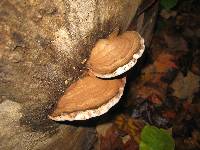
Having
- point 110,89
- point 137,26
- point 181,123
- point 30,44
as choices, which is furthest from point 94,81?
point 181,123

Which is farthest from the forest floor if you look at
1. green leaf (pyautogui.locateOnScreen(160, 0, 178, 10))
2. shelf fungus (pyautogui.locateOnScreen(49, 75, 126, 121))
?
shelf fungus (pyautogui.locateOnScreen(49, 75, 126, 121))

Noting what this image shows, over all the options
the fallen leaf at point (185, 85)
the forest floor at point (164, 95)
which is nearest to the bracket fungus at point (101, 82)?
the forest floor at point (164, 95)

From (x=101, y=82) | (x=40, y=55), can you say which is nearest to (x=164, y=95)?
(x=101, y=82)

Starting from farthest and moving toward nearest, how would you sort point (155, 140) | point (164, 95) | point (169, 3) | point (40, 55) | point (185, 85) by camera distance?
point (169, 3)
point (185, 85)
point (164, 95)
point (155, 140)
point (40, 55)

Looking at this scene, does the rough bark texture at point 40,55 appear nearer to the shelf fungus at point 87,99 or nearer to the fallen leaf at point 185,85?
the shelf fungus at point 87,99

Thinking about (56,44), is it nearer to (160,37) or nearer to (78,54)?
(78,54)

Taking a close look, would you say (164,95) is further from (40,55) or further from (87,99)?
(40,55)
